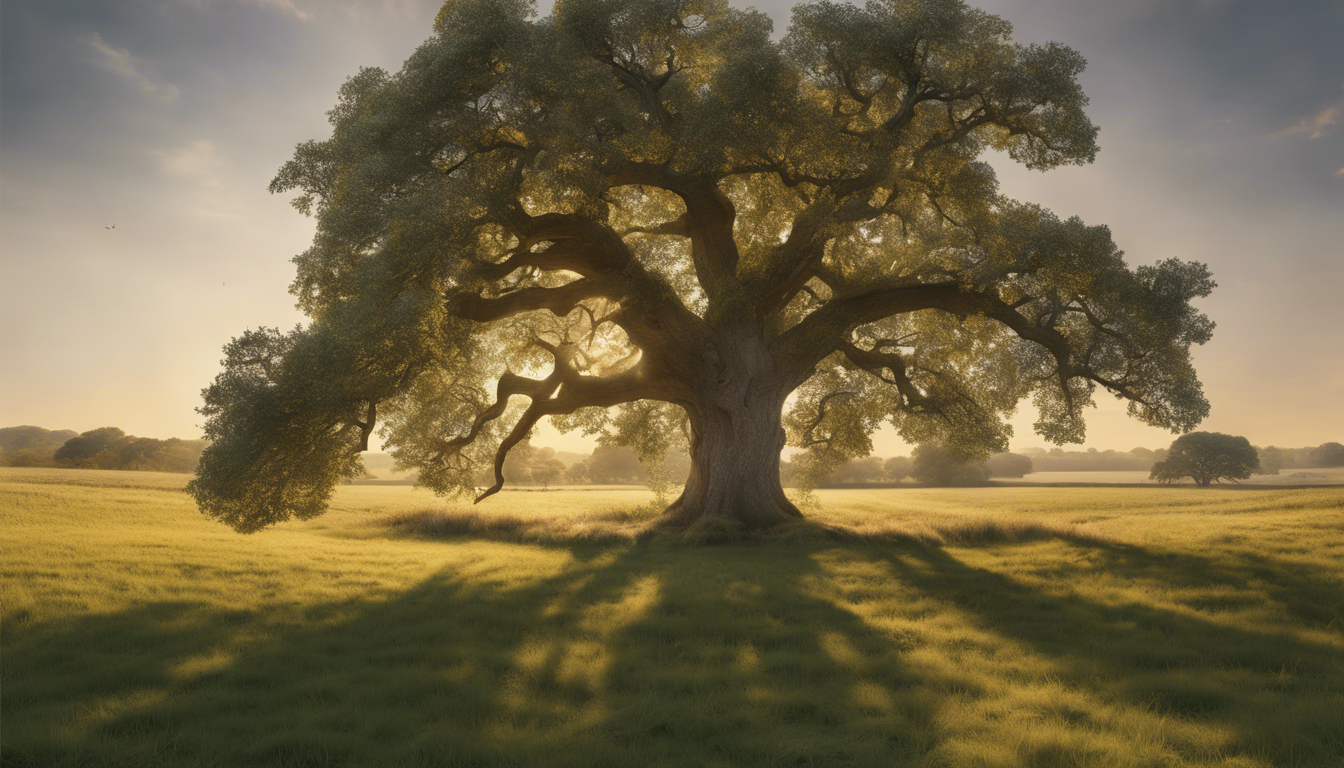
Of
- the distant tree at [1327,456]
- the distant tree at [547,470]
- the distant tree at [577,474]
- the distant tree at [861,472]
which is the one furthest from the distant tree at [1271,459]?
the distant tree at [547,470]

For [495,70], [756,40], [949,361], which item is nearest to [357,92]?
[495,70]

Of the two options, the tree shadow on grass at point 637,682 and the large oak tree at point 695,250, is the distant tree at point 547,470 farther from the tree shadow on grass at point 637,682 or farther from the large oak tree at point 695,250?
the tree shadow on grass at point 637,682

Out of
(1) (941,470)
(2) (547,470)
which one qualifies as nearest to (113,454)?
(2) (547,470)

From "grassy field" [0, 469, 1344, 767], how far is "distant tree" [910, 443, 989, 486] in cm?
6048

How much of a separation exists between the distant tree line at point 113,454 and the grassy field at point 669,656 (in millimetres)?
53159

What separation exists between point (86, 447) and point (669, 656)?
7564cm

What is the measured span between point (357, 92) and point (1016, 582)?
22305mm

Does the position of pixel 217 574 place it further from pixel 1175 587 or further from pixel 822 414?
pixel 822 414

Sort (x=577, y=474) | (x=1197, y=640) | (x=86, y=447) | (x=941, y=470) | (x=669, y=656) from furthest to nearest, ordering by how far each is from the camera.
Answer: (x=577, y=474), (x=941, y=470), (x=86, y=447), (x=1197, y=640), (x=669, y=656)

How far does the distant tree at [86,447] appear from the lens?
182ft

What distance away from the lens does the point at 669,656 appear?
7961 millimetres

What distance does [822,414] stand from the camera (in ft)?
89.6

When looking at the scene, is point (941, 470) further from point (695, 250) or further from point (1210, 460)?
point (695, 250)

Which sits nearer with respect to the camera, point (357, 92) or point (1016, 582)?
point (1016, 582)
